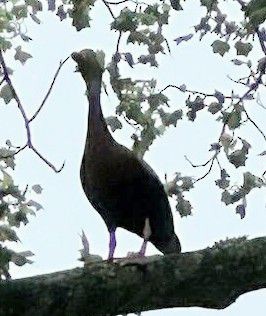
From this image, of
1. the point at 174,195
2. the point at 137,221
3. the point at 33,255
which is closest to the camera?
the point at 33,255

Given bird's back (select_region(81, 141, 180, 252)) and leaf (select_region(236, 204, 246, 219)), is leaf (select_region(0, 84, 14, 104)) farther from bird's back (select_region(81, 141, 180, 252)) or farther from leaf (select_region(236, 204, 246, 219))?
leaf (select_region(236, 204, 246, 219))

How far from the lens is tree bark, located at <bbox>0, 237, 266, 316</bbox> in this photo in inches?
89.6

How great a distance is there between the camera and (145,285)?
2324 millimetres

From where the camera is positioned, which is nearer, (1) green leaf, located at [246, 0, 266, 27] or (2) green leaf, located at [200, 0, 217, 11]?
(1) green leaf, located at [246, 0, 266, 27]

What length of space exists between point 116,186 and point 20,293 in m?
0.93

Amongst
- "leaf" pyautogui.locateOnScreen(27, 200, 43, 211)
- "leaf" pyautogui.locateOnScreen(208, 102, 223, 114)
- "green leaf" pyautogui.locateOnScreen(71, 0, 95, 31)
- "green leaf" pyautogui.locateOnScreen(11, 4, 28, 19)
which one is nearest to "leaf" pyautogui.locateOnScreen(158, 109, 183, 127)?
"leaf" pyautogui.locateOnScreen(208, 102, 223, 114)

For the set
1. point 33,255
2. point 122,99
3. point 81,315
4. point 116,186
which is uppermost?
point 122,99

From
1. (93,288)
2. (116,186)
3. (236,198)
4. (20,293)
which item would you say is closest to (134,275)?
(93,288)

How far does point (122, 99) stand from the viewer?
10.7 feet

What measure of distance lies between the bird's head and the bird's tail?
2.32ft

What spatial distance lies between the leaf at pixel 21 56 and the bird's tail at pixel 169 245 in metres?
0.92

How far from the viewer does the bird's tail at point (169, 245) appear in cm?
350

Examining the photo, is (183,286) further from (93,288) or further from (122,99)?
(122,99)

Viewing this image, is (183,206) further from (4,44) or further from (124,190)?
(4,44)
